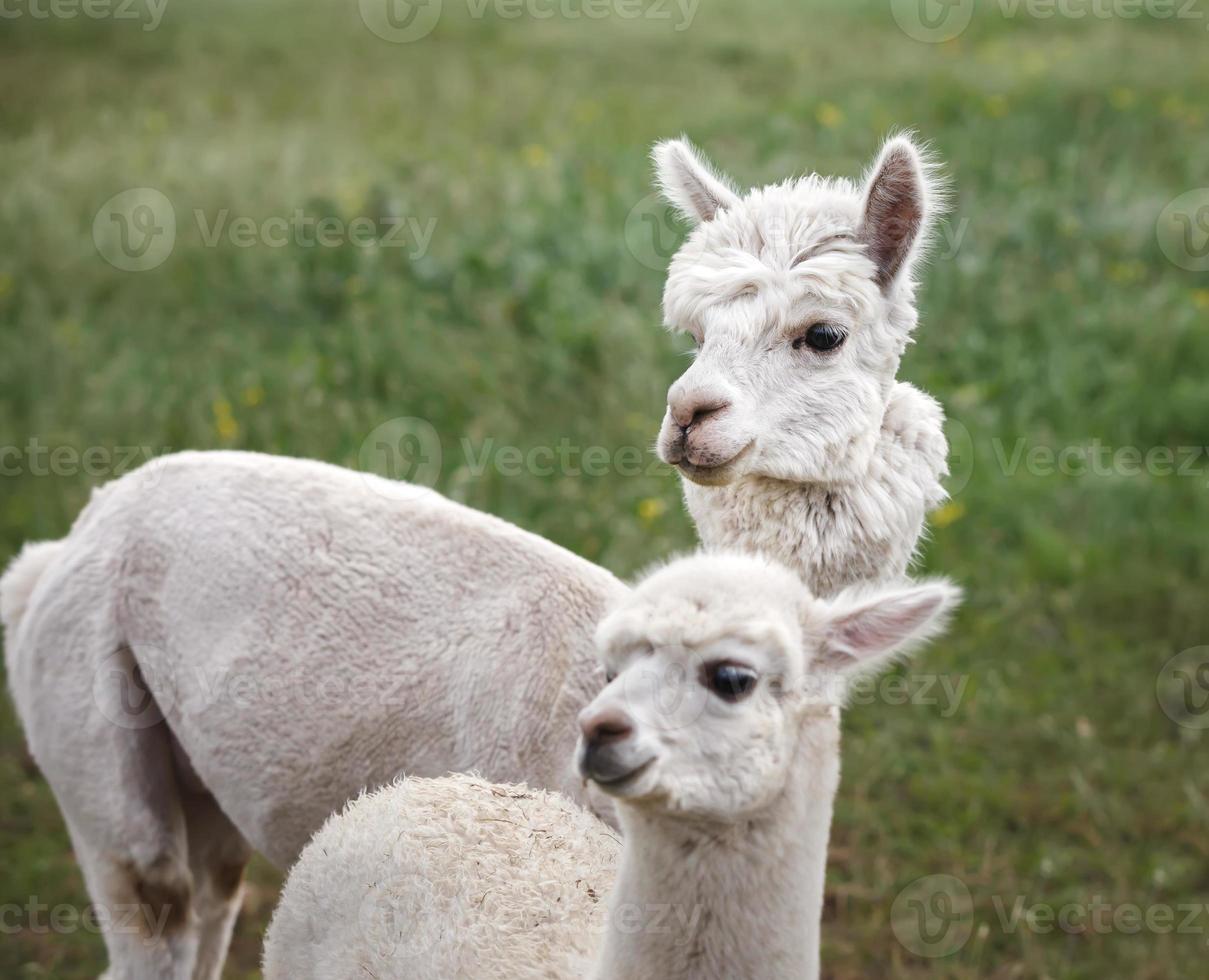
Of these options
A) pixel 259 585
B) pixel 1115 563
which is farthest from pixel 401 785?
pixel 1115 563

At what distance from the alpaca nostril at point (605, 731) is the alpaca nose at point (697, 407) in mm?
820

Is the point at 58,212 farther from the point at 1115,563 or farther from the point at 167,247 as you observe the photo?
the point at 1115,563

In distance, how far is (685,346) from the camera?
23.2ft

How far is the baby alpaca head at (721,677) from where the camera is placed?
7.48ft

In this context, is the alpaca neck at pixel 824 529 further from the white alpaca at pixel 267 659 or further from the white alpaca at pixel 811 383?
the white alpaca at pixel 267 659

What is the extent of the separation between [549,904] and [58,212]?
709cm
